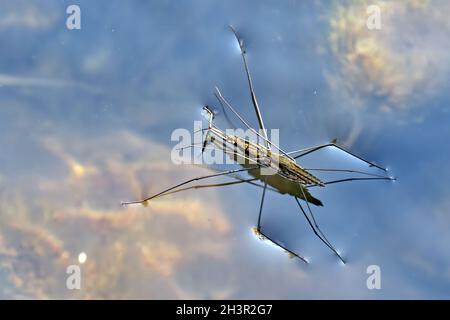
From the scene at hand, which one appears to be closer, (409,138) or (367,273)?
(367,273)

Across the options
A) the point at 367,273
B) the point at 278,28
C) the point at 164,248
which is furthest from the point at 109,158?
the point at 367,273

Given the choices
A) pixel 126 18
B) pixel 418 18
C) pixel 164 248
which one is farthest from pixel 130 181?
pixel 418 18

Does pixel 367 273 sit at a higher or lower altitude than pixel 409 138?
lower

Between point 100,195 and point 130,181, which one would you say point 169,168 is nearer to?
point 130,181

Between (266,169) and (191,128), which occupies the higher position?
(191,128)
